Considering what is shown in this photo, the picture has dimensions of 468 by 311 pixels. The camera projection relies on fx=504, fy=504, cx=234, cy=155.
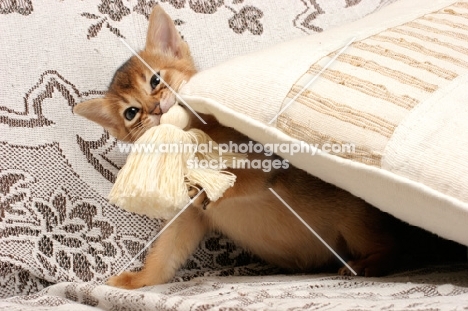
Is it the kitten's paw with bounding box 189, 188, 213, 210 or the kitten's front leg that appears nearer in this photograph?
the kitten's paw with bounding box 189, 188, 213, 210

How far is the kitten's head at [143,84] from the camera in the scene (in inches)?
48.3

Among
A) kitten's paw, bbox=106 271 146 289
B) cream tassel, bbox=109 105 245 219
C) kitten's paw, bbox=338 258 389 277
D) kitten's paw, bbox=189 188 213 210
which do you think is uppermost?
cream tassel, bbox=109 105 245 219

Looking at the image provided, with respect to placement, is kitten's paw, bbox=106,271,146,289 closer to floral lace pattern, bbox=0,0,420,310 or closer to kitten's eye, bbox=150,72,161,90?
floral lace pattern, bbox=0,0,420,310

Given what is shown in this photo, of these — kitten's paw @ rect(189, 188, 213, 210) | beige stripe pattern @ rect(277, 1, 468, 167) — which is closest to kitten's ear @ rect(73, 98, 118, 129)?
kitten's paw @ rect(189, 188, 213, 210)

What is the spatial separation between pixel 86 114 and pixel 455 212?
2.87 ft

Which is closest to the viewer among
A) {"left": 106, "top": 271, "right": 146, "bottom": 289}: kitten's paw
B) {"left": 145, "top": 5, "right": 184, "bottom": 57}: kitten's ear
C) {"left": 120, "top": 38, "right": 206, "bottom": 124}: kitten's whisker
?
{"left": 120, "top": 38, "right": 206, "bottom": 124}: kitten's whisker

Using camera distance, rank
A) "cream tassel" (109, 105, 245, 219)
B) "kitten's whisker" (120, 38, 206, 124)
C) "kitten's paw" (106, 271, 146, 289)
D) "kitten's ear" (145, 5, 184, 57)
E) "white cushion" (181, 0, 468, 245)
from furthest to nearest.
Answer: "kitten's ear" (145, 5, 184, 57) < "kitten's paw" (106, 271, 146, 289) < "kitten's whisker" (120, 38, 206, 124) < "cream tassel" (109, 105, 245, 219) < "white cushion" (181, 0, 468, 245)

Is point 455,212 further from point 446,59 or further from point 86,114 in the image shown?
point 86,114

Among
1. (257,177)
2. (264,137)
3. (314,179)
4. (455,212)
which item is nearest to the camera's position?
(455,212)

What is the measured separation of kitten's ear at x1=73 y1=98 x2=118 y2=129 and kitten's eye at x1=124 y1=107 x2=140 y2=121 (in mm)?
39

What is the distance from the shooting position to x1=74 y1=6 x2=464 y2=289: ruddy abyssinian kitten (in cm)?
117

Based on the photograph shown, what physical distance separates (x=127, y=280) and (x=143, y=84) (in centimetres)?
48

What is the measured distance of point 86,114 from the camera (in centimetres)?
125

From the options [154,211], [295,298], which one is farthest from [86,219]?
[295,298]
